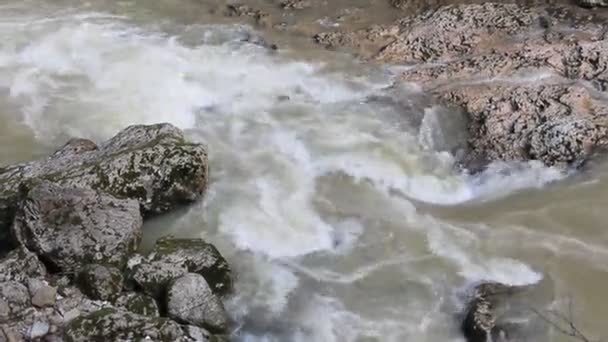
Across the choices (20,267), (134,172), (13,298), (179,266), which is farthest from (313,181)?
(13,298)

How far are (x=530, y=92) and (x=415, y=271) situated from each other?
139 inches

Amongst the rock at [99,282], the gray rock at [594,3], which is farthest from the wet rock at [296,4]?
the rock at [99,282]

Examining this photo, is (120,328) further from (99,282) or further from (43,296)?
(43,296)

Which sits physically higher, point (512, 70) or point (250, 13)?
point (250, 13)

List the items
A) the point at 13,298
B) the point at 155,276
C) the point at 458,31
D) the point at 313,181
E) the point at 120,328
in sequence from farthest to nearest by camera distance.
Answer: the point at 458,31, the point at 313,181, the point at 155,276, the point at 13,298, the point at 120,328

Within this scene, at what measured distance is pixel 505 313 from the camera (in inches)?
293

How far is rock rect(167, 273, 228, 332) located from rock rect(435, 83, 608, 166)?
413 centimetres

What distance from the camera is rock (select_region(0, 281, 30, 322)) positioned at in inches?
274

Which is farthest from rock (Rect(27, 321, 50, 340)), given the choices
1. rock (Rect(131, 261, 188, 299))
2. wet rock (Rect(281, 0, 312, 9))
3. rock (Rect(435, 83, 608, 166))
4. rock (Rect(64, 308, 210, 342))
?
wet rock (Rect(281, 0, 312, 9))

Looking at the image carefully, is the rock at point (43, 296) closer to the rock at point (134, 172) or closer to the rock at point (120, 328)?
the rock at point (120, 328)

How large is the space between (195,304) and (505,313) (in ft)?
9.84

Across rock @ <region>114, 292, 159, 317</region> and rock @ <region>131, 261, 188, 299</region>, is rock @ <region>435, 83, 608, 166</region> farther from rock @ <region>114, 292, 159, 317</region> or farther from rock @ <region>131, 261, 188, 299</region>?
rock @ <region>114, 292, 159, 317</region>

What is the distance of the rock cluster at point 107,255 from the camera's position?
6.91 meters

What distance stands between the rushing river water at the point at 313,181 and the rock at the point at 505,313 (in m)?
0.14
